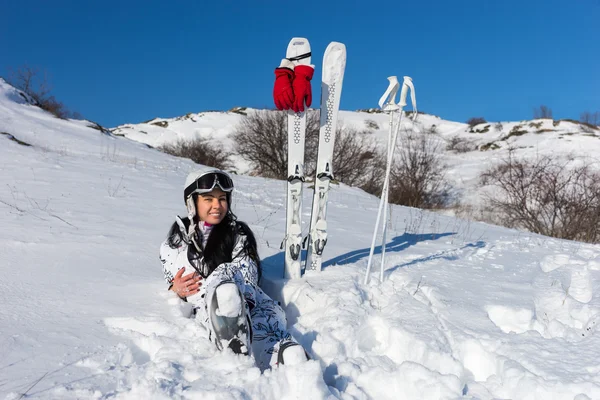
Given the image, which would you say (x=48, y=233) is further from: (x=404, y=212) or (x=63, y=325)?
(x=404, y=212)

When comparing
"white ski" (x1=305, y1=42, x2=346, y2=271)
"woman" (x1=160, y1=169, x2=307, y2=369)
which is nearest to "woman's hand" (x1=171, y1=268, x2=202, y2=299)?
"woman" (x1=160, y1=169, x2=307, y2=369)

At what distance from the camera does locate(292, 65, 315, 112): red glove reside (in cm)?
339

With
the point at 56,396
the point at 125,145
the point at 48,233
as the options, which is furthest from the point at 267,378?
the point at 125,145

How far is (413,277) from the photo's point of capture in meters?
3.68

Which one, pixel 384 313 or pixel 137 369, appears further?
pixel 384 313

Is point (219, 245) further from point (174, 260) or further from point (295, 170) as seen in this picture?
point (295, 170)

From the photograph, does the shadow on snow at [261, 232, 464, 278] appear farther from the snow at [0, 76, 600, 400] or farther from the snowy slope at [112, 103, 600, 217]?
the snowy slope at [112, 103, 600, 217]

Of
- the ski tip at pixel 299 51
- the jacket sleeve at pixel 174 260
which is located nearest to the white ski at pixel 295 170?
the ski tip at pixel 299 51

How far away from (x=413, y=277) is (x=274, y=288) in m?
1.15

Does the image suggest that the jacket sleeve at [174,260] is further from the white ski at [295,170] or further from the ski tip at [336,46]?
the ski tip at [336,46]

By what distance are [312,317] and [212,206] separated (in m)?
0.99

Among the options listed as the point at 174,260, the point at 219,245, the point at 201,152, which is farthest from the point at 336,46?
the point at 201,152

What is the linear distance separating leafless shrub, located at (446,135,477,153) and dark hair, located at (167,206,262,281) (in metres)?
29.1

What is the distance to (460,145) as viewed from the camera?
→ 103ft
